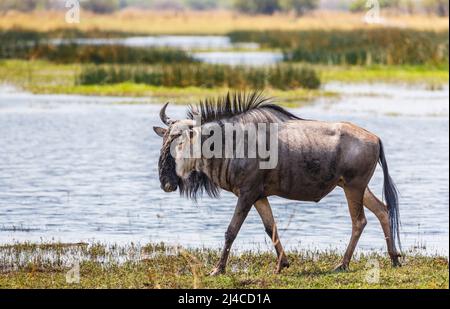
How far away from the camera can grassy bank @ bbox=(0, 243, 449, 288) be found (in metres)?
9.68

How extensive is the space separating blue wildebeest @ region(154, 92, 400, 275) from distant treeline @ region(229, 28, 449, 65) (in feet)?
93.0

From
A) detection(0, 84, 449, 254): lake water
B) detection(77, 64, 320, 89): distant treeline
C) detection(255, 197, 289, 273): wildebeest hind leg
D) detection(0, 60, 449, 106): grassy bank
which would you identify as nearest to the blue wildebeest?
detection(255, 197, 289, 273): wildebeest hind leg

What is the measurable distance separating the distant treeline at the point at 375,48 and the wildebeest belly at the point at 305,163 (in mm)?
28416

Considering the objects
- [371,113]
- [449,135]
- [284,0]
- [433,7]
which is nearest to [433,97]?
[371,113]

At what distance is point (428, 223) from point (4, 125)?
13318mm

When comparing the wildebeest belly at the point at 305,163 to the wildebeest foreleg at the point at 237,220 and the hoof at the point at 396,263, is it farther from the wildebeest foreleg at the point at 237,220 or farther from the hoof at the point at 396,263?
the hoof at the point at 396,263

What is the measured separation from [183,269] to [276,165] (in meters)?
1.24

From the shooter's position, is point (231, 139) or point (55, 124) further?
point (55, 124)

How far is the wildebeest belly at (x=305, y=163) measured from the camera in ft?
34.0

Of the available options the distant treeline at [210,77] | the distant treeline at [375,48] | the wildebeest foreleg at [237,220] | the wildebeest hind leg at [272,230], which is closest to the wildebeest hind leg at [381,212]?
the wildebeest hind leg at [272,230]

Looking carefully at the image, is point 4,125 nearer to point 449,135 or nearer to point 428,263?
point 449,135

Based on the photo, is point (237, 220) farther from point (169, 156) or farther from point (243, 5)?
point (243, 5)

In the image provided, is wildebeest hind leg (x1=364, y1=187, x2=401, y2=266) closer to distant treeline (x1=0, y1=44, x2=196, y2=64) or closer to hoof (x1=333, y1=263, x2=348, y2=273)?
hoof (x1=333, y1=263, x2=348, y2=273)
